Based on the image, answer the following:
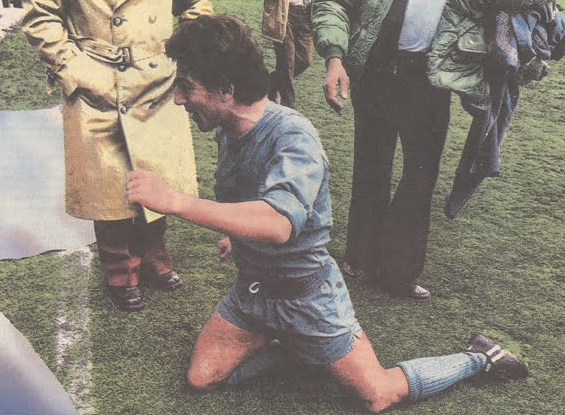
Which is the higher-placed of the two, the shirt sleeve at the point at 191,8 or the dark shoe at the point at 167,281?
the shirt sleeve at the point at 191,8

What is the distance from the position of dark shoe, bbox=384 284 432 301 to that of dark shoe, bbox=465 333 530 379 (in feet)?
1.99

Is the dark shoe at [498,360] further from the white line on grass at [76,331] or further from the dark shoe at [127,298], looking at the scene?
the white line on grass at [76,331]

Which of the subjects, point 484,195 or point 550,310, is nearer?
point 550,310

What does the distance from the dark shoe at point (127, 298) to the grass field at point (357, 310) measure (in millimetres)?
59

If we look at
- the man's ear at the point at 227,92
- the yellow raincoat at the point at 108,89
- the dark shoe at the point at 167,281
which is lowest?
the dark shoe at the point at 167,281

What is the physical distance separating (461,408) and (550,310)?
1038 millimetres

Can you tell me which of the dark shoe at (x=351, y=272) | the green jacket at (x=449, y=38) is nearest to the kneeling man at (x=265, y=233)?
the green jacket at (x=449, y=38)

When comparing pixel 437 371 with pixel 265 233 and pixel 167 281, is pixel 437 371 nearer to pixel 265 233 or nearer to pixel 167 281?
pixel 265 233

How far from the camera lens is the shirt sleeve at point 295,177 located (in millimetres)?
2709

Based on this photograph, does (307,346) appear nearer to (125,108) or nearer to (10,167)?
(125,108)

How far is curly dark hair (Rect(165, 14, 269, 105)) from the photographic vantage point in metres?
2.98

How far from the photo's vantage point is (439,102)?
154 inches

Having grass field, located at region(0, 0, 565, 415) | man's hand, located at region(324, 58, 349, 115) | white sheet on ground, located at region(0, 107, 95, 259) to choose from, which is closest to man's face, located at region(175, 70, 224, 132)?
man's hand, located at region(324, 58, 349, 115)

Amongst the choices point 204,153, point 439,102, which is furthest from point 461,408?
point 204,153
